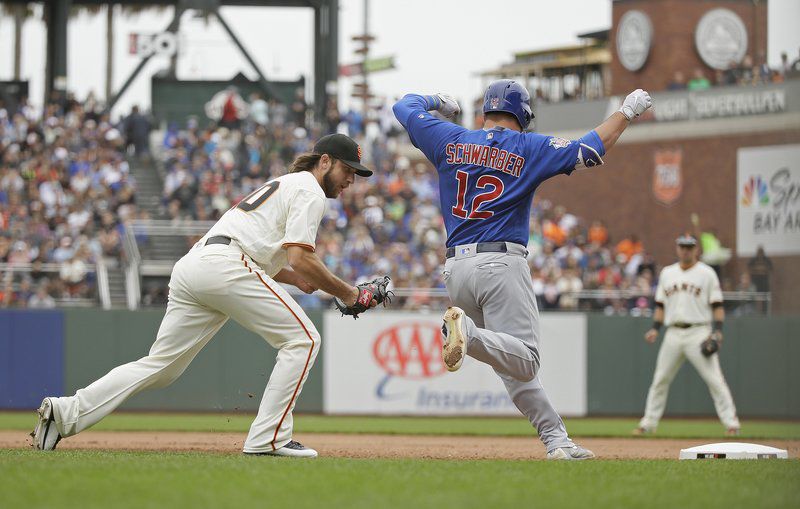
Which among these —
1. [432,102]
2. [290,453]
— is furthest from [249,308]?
[432,102]

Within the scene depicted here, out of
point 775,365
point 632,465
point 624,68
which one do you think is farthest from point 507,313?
point 624,68

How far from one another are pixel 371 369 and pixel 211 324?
10613 millimetres

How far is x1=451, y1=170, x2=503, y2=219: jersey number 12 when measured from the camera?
7.95m

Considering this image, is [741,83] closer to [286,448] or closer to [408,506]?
[286,448]

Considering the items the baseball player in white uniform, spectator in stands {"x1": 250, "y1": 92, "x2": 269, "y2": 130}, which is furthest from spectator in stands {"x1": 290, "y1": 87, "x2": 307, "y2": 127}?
the baseball player in white uniform

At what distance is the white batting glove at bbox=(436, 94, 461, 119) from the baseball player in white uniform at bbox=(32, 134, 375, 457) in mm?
907

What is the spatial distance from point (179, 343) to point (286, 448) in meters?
0.96

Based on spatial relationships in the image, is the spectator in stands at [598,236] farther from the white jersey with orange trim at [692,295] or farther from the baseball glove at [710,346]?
the baseball glove at [710,346]

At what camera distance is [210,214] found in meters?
23.1

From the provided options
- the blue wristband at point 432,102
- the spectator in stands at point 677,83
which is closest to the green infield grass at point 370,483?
the blue wristband at point 432,102

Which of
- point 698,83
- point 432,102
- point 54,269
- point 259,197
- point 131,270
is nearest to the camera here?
point 259,197

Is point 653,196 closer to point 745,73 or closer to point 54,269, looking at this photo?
point 745,73

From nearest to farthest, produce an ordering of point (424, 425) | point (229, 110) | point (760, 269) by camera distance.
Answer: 1. point (424, 425)
2. point (760, 269)
3. point (229, 110)

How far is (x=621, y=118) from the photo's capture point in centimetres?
785
